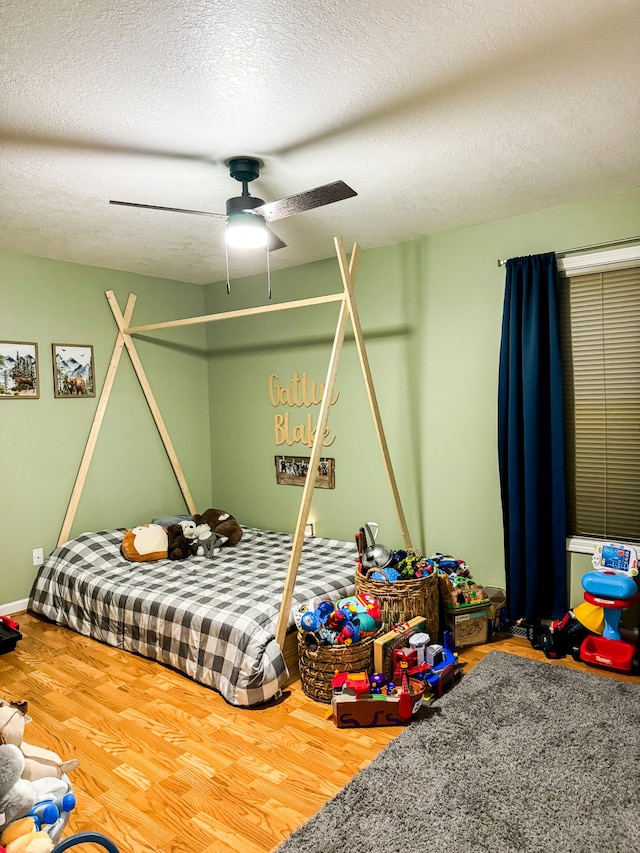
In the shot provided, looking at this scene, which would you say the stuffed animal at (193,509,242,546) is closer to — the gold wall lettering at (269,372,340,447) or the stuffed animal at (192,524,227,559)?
the stuffed animal at (192,524,227,559)

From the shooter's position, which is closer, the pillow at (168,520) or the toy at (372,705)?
the toy at (372,705)

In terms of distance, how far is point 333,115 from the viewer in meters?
2.14

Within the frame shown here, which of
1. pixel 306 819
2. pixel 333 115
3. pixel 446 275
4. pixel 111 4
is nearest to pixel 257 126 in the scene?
pixel 333 115

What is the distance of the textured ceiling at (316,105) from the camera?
1.62m

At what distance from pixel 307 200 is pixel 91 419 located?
104 inches

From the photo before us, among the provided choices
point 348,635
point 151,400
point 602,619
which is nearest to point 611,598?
point 602,619

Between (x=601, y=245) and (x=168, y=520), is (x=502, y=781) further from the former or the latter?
(x=168, y=520)

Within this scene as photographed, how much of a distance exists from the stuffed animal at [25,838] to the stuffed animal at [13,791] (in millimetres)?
19

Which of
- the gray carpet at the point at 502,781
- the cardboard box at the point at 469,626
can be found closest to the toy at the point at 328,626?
the gray carpet at the point at 502,781

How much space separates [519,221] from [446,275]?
0.53m

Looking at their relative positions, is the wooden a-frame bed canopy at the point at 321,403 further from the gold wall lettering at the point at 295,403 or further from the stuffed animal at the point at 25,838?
the stuffed animal at the point at 25,838

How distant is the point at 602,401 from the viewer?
3.25 meters

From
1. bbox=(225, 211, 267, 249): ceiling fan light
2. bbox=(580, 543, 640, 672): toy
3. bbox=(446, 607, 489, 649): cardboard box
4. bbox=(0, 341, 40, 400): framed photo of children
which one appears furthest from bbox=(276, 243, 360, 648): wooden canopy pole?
bbox=(0, 341, 40, 400): framed photo of children

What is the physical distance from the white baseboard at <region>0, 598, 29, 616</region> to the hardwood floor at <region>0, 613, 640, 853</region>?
2.20 ft
